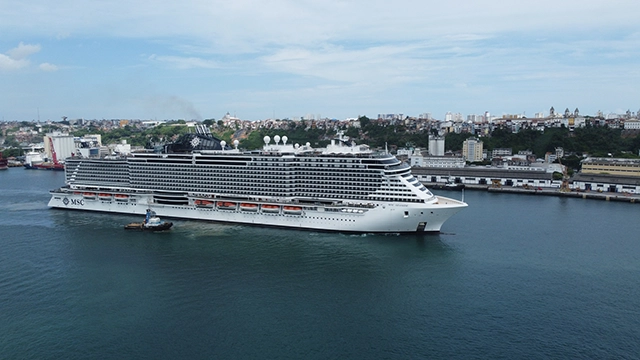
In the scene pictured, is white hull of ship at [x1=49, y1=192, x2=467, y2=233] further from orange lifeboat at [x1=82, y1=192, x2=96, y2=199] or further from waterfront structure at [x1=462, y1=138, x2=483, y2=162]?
waterfront structure at [x1=462, y1=138, x2=483, y2=162]

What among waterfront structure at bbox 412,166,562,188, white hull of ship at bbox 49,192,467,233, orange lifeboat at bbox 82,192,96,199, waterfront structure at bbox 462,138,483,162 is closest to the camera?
white hull of ship at bbox 49,192,467,233

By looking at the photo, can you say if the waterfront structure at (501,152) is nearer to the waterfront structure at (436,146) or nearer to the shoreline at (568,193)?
the waterfront structure at (436,146)

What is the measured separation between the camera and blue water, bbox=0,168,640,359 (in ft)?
40.2

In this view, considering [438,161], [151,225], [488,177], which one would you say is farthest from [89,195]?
[438,161]

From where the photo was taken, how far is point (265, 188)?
24.6 m

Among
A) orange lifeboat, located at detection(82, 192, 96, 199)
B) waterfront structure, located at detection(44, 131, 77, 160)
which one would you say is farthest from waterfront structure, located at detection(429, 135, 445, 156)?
waterfront structure, located at detection(44, 131, 77, 160)

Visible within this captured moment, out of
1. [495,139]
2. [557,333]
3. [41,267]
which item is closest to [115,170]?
[41,267]

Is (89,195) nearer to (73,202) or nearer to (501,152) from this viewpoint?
(73,202)

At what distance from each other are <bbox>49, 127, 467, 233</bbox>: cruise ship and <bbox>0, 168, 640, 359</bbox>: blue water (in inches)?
36.1

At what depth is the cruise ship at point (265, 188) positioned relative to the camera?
21.9 metres

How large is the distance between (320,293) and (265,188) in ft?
33.4

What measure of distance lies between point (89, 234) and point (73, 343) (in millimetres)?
12308

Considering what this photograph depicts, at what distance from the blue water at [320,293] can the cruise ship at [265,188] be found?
3.01 ft

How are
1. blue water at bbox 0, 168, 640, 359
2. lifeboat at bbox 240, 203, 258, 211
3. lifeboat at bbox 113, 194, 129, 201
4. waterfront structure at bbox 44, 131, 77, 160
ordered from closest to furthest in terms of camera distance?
blue water at bbox 0, 168, 640, 359 → lifeboat at bbox 240, 203, 258, 211 → lifeboat at bbox 113, 194, 129, 201 → waterfront structure at bbox 44, 131, 77, 160
